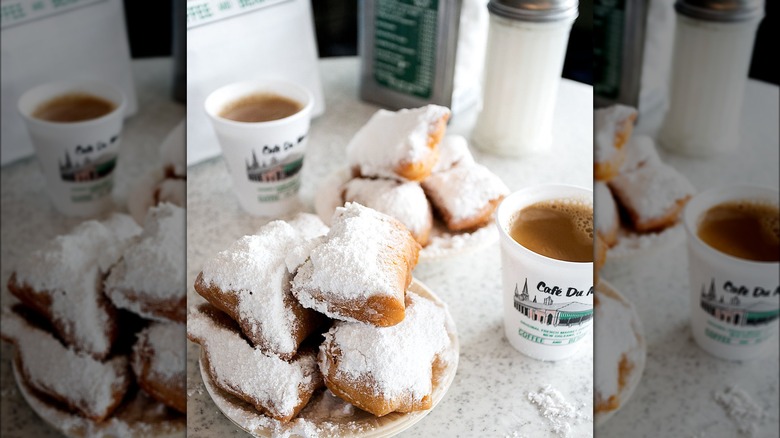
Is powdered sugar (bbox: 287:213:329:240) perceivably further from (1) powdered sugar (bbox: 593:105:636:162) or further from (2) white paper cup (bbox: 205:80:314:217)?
(1) powdered sugar (bbox: 593:105:636:162)

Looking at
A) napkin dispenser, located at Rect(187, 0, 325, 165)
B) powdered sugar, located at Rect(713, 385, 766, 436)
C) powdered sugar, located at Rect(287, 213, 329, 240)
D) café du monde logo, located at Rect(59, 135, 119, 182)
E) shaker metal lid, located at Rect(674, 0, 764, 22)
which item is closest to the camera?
shaker metal lid, located at Rect(674, 0, 764, 22)

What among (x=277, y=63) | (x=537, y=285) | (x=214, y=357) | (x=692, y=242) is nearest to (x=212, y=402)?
(x=214, y=357)

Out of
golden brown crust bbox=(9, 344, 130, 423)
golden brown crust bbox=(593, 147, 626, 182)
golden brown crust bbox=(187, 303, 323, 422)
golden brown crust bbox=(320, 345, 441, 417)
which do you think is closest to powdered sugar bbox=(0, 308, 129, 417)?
golden brown crust bbox=(9, 344, 130, 423)

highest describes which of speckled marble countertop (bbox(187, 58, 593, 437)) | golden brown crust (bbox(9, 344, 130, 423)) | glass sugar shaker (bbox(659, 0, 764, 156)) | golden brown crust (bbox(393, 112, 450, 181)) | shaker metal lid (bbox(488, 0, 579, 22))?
glass sugar shaker (bbox(659, 0, 764, 156))

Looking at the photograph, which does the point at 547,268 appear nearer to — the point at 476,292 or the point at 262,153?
the point at 476,292

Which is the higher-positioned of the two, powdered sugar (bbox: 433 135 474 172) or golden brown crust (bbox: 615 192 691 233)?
golden brown crust (bbox: 615 192 691 233)

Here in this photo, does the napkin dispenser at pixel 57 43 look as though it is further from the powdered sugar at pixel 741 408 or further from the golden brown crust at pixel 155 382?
the powdered sugar at pixel 741 408
